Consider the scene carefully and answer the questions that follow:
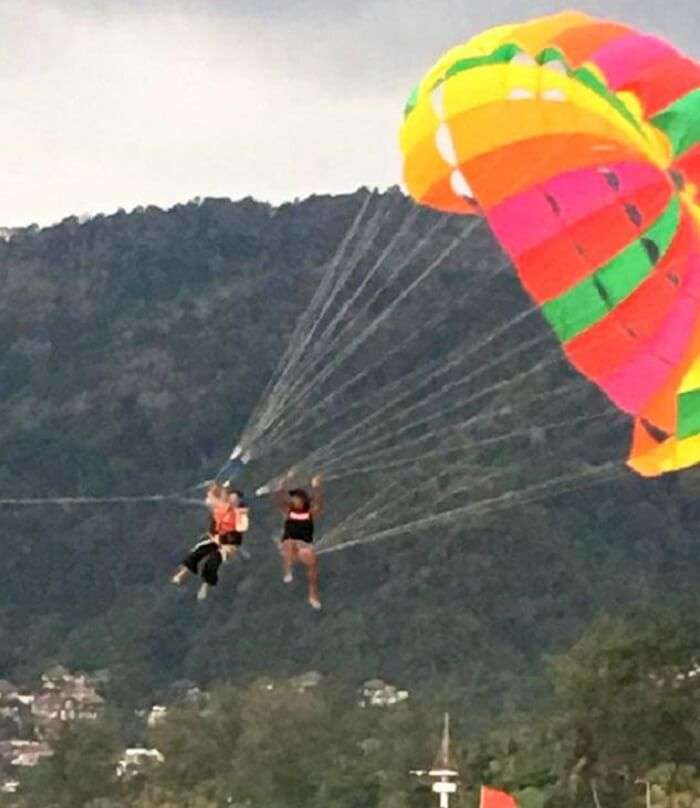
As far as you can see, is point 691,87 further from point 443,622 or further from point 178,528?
point 178,528

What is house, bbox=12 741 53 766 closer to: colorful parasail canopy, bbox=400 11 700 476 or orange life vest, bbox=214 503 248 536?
orange life vest, bbox=214 503 248 536

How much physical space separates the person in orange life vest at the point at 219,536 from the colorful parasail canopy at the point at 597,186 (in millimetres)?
2535

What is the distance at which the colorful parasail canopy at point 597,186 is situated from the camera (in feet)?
51.8

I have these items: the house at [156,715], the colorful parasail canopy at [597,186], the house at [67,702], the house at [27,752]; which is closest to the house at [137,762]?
the house at [156,715]

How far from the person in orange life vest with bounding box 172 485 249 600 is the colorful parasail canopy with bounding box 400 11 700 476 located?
8.32ft

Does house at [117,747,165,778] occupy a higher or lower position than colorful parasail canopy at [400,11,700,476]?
higher

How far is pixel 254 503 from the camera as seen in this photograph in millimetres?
86500

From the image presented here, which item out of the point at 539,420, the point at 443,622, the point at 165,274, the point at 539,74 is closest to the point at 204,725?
the point at 443,622

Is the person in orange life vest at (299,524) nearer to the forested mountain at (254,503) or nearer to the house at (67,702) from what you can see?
the forested mountain at (254,503)

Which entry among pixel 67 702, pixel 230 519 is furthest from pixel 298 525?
pixel 67 702

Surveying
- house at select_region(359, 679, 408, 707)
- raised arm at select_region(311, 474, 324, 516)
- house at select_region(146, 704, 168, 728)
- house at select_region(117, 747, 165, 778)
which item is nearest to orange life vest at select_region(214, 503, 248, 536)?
raised arm at select_region(311, 474, 324, 516)

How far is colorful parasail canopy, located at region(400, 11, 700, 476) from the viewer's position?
15.8 meters

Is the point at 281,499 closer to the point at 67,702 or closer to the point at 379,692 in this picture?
the point at 379,692

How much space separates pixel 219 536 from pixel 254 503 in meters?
69.9
